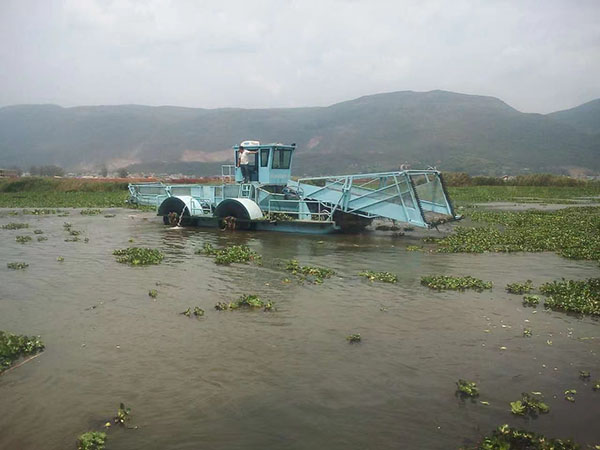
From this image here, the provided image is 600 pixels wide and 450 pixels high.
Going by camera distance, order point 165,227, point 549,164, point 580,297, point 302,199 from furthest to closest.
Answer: point 549,164
point 165,227
point 302,199
point 580,297

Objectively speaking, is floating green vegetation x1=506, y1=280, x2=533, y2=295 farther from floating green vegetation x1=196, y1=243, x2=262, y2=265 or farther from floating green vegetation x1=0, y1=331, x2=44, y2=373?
floating green vegetation x1=0, y1=331, x2=44, y2=373

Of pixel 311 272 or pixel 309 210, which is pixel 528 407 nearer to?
pixel 311 272

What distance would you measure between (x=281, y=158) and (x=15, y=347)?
16.0m

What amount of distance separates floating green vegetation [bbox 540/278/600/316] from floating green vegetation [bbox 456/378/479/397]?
4571 millimetres

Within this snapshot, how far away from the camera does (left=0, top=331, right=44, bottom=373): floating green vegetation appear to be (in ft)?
23.5

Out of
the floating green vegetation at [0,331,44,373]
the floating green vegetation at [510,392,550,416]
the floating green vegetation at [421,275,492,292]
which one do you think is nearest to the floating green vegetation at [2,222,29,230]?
the floating green vegetation at [0,331,44,373]

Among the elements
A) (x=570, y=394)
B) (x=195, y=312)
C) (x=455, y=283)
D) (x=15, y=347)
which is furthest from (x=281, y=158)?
(x=570, y=394)

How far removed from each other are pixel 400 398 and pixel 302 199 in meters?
15.7

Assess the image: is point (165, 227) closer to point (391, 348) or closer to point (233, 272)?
point (233, 272)

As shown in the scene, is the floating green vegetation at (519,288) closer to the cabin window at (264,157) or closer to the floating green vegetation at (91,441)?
the floating green vegetation at (91,441)

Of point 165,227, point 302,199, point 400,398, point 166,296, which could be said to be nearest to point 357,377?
point 400,398

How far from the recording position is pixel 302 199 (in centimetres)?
2145

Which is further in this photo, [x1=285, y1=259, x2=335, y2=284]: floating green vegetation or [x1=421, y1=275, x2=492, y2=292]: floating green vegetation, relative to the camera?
[x1=285, y1=259, x2=335, y2=284]: floating green vegetation

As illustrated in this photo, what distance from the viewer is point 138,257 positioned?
1482 cm
